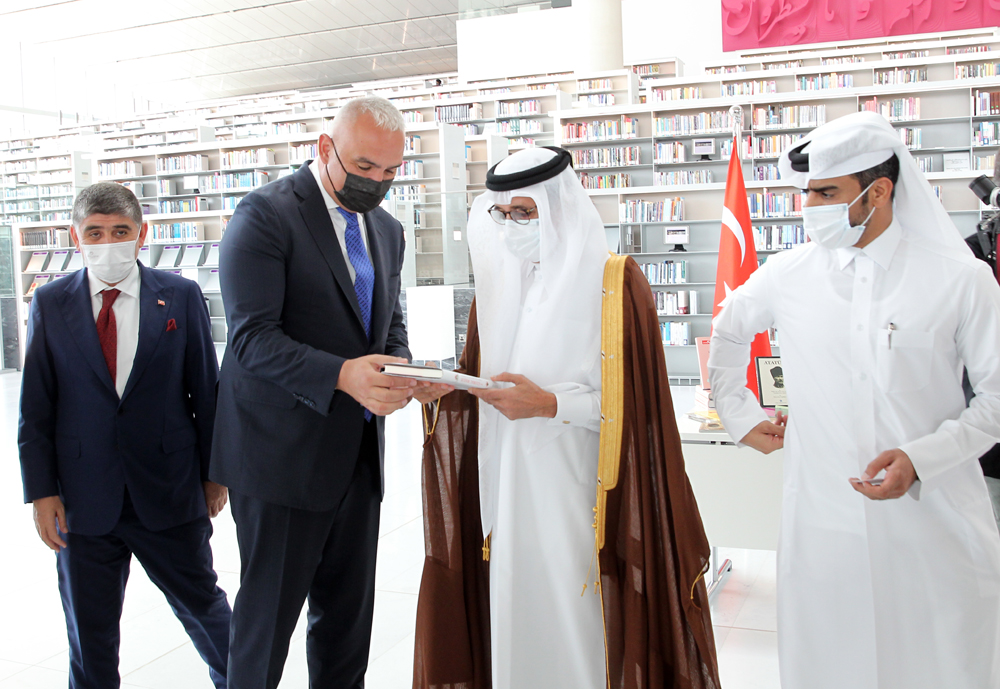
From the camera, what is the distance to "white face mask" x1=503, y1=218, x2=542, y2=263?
64.4 inches

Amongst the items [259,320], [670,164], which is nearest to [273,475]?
[259,320]

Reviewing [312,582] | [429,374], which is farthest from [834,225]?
[312,582]

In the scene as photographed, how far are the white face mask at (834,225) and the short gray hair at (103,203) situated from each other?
1601 mm

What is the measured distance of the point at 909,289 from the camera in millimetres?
1457

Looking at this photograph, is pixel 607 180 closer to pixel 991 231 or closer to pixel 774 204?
pixel 774 204

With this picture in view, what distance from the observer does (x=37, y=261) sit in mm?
11977

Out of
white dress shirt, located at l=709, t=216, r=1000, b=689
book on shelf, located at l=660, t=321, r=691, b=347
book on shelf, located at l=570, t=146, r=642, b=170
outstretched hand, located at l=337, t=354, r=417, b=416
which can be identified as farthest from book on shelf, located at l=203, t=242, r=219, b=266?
white dress shirt, located at l=709, t=216, r=1000, b=689

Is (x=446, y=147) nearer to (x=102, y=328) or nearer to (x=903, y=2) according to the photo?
(x=903, y=2)

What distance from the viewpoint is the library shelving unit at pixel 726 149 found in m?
8.55

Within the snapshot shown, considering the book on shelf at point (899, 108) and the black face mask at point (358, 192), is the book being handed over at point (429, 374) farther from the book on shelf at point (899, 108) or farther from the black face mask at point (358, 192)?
the book on shelf at point (899, 108)

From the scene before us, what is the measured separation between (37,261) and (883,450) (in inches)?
523

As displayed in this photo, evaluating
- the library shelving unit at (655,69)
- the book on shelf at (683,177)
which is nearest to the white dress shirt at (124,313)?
the book on shelf at (683,177)

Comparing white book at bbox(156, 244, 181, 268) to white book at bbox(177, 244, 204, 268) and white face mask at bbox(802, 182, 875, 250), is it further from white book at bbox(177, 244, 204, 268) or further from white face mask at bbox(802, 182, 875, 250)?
white face mask at bbox(802, 182, 875, 250)

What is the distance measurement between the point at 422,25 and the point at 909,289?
19734mm
